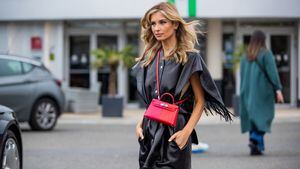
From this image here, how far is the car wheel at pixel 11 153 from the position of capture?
715 cm

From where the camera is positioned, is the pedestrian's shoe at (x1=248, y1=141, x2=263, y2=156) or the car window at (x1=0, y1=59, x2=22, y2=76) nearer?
the pedestrian's shoe at (x1=248, y1=141, x2=263, y2=156)

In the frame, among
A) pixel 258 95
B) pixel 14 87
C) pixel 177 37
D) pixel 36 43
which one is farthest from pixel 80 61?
pixel 177 37

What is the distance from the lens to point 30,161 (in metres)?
10.7

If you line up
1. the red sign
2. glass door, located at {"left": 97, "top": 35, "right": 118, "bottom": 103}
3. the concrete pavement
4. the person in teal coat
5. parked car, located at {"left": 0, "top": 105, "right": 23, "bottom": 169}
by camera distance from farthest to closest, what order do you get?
glass door, located at {"left": 97, "top": 35, "right": 118, "bottom": 103} < the red sign < the concrete pavement < the person in teal coat < parked car, located at {"left": 0, "top": 105, "right": 23, "bottom": 169}

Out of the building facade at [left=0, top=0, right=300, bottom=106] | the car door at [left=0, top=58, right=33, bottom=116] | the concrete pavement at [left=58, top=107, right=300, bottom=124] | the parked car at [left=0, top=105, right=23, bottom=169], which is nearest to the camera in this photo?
the parked car at [left=0, top=105, right=23, bottom=169]

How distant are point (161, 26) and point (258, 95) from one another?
6.35m

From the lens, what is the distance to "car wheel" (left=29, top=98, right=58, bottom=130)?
616 inches

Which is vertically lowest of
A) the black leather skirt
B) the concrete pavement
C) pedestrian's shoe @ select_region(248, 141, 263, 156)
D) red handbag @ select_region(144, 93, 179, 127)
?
the concrete pavement

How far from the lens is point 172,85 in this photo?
5.21 metres

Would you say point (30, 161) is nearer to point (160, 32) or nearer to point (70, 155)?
point (70, 155)

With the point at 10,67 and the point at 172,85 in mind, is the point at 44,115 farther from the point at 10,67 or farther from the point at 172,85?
the point at 172,85

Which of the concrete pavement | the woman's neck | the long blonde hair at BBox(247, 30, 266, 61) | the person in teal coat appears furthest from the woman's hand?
the concrete pavement

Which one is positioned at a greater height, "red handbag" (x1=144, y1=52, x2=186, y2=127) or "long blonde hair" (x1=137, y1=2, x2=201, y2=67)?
"long blonde hair" (x1=137, y1=2, x2=201, y2=67)

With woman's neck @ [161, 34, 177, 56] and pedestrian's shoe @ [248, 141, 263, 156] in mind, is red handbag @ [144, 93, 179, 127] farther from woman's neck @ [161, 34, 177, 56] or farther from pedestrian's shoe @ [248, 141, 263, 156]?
pedestrian's shoe @ [248, 141, 263, 156]
